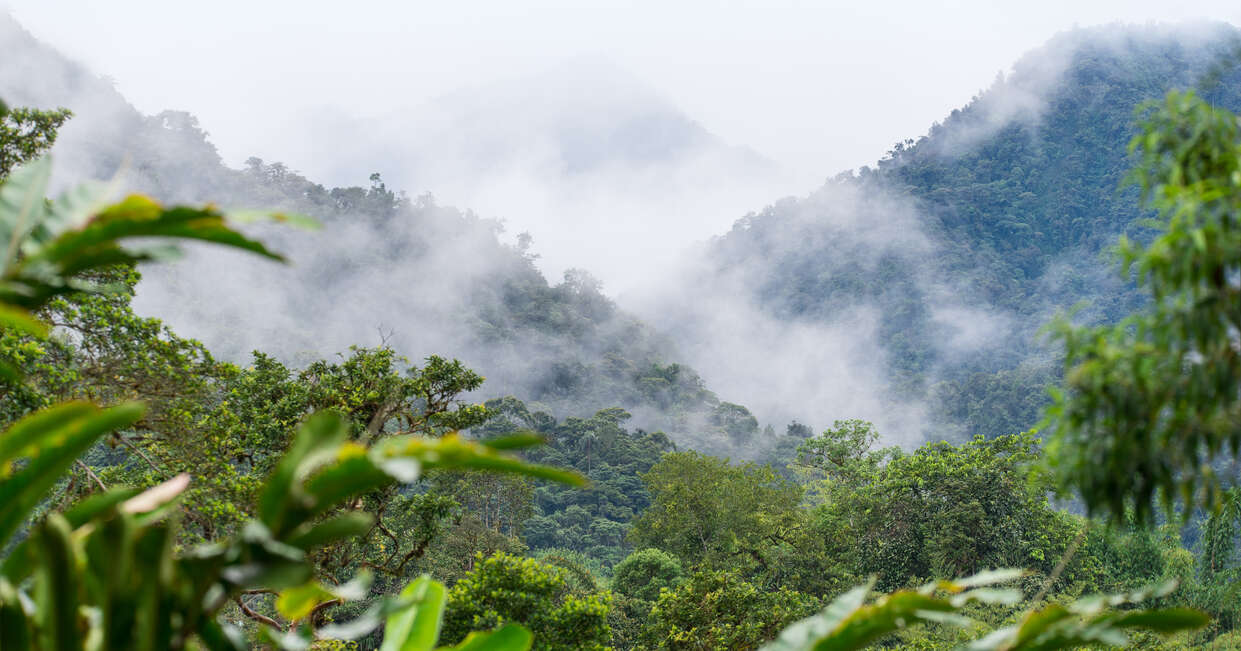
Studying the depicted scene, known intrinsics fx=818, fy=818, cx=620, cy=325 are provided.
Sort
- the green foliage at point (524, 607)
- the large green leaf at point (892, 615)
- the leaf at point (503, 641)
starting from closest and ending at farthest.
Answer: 1. the large green leaf at point (892, 615)
2. the leaf at point (503, 641)
3. the green foliage at point (524, 607)

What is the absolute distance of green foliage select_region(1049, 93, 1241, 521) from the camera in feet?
5.25

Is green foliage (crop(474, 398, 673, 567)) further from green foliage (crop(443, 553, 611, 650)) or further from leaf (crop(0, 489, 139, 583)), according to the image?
leaf (crop(0, 489, 139, 583))

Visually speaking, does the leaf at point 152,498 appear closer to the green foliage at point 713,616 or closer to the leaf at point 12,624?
the leaf at point 12,624

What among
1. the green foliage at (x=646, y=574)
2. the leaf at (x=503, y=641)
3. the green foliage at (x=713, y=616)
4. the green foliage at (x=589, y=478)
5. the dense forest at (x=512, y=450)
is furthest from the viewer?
the green foliage at (x=589, y=478)

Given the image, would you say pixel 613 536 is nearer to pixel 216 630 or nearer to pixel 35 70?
pixel 216 630

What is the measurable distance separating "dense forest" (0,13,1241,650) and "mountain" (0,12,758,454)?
30 centimetres

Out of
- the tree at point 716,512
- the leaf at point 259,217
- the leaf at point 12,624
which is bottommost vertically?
the leaf at point 12,624

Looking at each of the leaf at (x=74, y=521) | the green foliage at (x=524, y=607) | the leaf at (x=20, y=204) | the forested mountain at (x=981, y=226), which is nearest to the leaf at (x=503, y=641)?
the leaf at (x=74, y=521)

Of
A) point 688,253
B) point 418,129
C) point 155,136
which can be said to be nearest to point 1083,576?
point 155,136

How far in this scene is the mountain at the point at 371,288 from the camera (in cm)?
5197

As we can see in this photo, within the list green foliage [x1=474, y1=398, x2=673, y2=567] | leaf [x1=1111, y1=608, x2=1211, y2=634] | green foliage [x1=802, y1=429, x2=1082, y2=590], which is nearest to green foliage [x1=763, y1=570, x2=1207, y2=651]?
leaf [x1=1111, y1=608, x2=1211, y2=634]

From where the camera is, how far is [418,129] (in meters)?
111

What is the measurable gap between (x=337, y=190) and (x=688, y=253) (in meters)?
45.7

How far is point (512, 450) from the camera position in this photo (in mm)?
1274
